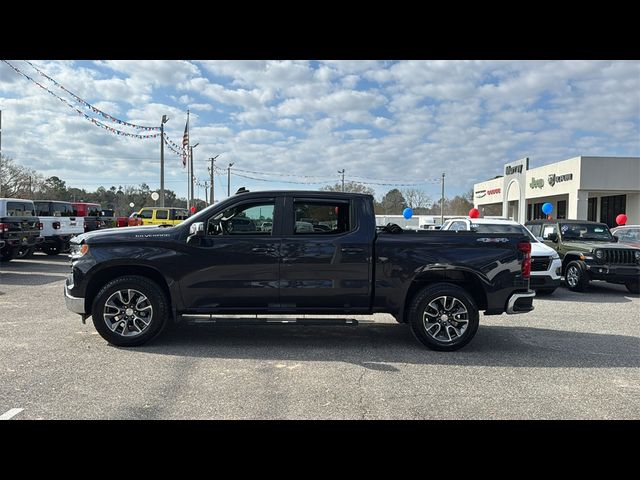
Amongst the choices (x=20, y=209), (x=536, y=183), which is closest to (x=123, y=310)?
(x=20, y=209)

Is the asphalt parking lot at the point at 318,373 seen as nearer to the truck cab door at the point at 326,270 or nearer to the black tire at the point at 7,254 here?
the truck cab door at the point at 326,270

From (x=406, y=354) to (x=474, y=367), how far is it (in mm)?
828

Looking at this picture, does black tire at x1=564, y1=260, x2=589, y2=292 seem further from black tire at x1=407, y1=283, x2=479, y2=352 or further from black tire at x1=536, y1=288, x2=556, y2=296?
black tire at x1=407, y1=283, x2=479, y2=352

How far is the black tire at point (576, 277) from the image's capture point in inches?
437

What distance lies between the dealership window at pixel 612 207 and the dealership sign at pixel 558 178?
4.19 metres

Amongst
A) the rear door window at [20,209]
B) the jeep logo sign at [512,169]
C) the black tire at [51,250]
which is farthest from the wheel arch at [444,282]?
the jeep logo sign at [512,169]

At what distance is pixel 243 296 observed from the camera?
5863mm

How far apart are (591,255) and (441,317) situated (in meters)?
7.28

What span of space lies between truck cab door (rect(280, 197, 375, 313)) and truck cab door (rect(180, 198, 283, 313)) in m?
0.17

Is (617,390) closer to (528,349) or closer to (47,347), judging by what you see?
(528,349)

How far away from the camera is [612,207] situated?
33594 mm

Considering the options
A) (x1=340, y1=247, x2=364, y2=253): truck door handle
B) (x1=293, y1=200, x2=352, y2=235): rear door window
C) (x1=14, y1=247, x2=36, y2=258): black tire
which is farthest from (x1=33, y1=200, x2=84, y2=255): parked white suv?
(x1=340, y1=247, x2=364, y2=253): truck door handle
